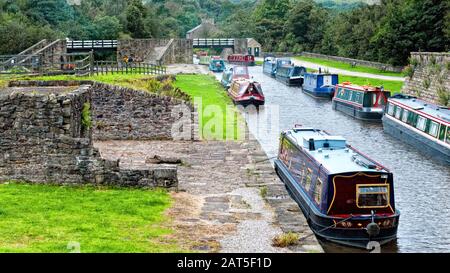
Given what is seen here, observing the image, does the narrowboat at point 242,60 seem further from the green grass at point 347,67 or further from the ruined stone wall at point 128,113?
the ruined stone wall at point 128,113

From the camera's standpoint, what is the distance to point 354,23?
7838cm

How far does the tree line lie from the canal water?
1422 cm

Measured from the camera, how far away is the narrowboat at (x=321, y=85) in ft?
156

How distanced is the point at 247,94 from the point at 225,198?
83.4 feet

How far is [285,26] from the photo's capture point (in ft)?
328

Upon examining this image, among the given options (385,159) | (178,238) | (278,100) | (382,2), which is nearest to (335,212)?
(178,238)

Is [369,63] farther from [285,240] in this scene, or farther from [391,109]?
[285,240]

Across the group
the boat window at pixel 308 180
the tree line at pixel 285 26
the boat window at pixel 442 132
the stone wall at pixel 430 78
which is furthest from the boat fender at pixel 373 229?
the tree line at pixel 285 26

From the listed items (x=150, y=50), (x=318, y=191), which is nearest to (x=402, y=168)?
(x=318, y=191)

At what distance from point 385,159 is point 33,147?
1484 centimetres

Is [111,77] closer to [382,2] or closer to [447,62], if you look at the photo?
[447,62]

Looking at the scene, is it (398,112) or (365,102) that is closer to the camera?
(398,112)

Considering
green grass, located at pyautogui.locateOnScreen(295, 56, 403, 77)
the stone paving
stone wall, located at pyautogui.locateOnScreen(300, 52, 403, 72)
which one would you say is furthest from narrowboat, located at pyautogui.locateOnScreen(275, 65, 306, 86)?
the stone paving

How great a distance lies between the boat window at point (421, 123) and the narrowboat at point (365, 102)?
756 cm
